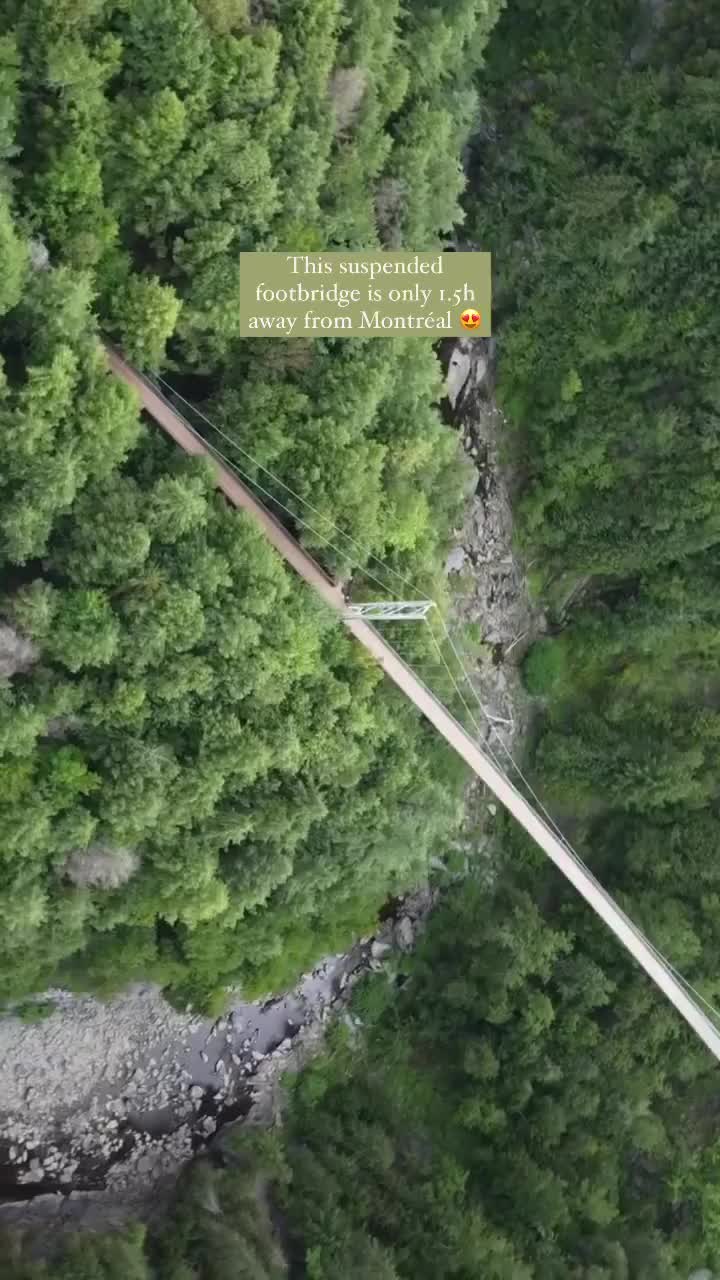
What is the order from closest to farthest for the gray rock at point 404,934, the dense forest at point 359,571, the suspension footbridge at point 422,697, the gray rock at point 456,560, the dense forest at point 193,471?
1. the dense forest at point 193,471
2. the dense forest at point 359,571
3. the suspension footbridge at point 422,697
4. the gray rock at point 456,560
5. the gray rock at point 404,934

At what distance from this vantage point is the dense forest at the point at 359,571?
39.3 feet

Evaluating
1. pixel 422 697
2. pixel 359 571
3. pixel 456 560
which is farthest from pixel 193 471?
pixel 456 560

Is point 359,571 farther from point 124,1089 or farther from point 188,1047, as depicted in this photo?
point 124,1089

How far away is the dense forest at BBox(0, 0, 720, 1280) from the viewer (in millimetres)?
11992

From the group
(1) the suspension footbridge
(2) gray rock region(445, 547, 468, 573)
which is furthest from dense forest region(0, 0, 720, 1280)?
(2) gray rock region(445, 547, 468, 573)

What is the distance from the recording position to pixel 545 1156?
18.0 m

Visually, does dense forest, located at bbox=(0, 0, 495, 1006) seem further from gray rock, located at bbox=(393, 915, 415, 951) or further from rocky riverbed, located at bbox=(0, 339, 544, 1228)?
gray rock, located at bbox=(393, 915, 415, 951)

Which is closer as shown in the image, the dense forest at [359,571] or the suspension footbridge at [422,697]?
the dense forest at [359,571]

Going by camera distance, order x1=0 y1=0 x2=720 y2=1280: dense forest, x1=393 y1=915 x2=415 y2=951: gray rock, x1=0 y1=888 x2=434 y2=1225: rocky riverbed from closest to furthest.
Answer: x1=0 y1=0 x2=720 y2=1280: dense forest → x1=0 y1=888 x2=434 y2=1225: rocky riverbed → x1=393 y1=915 x2=415 y2=951: gray rock

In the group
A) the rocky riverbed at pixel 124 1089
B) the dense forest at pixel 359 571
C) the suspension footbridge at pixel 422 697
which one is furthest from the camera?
the rocky riverbed at pixel 124 1089

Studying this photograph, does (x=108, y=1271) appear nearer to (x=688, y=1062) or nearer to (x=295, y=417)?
(x=688, y=1062)

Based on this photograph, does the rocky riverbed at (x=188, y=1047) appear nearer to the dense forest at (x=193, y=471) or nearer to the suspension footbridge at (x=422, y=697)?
the suspension footbridge at (x=422, y=697)

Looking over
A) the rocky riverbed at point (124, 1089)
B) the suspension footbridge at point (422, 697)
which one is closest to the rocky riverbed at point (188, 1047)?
the rocky riverbed at point (124, 1089)

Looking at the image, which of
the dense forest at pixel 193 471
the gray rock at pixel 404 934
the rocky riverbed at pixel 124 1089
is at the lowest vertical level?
the rocky riverbed at pixel 124 1089
